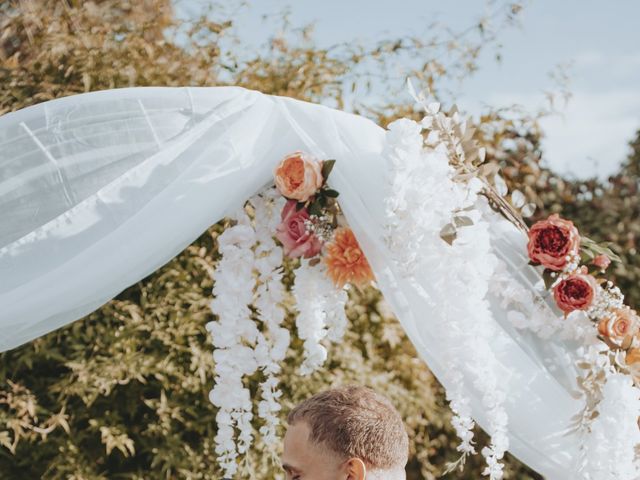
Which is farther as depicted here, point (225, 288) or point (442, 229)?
point (225, 288)

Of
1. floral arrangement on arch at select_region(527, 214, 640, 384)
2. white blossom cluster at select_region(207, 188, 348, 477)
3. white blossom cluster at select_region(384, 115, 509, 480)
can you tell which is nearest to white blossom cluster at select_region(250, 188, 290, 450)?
white blossom cluster at select_region(207, 188, 348, 477)

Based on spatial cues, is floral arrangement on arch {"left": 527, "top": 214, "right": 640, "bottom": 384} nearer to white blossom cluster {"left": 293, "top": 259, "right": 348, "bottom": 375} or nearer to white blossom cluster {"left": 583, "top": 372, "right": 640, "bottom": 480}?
white blossom cluster {"left": 583, "top": 372, "right": 640, "bottom": 480}

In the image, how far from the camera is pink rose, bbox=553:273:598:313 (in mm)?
2494

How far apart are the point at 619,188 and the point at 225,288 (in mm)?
2689

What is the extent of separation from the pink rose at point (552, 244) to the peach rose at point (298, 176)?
63 centimetres

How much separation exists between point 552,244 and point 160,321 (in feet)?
4.97

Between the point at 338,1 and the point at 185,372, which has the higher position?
the point at 338,1

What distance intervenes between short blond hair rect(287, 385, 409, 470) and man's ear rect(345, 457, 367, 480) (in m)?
0.02

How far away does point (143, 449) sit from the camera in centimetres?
327

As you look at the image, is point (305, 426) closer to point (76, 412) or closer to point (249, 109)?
point (249, 109)

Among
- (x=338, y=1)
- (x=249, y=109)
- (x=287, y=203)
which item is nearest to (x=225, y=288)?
(x=287, y=203)

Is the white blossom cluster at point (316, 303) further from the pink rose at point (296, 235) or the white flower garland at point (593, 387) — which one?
the white flower garland at point (593, 387)

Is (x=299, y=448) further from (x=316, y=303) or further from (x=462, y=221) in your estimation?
(x=462, y=221)

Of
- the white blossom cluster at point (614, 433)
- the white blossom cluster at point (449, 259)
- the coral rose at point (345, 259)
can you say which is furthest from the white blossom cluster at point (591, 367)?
the coral rose at point (345, 259)
